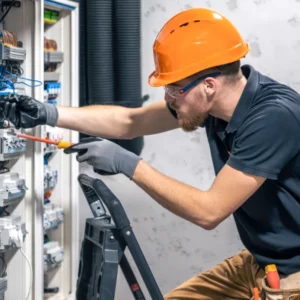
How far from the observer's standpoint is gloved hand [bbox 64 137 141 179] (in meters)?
2.04

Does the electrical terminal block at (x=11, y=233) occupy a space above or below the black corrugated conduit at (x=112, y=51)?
below

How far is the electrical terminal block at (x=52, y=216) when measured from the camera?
280cm

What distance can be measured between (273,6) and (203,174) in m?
0.86

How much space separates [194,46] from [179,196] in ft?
1.50

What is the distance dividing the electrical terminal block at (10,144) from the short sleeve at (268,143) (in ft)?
2.77

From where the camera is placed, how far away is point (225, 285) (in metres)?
2.28

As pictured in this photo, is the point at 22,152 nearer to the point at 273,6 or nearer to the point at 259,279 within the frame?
the point at 259,279

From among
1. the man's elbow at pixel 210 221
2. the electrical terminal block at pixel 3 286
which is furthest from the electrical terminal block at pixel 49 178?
the man's elbow at pixel 210 221

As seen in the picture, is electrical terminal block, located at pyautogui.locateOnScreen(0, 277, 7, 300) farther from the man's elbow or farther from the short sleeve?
the short sleeve

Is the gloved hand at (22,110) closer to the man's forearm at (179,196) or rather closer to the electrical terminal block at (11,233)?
the electrical terminal block at (11,233)

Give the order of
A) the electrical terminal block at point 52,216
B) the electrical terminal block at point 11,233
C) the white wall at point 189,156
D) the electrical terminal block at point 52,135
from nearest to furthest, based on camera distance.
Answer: the electrical terminal block at point 11,233 < the electrical terminal block at point 52,135 < the electrical terminal block at point 52,216 < the white wall at point 189,156

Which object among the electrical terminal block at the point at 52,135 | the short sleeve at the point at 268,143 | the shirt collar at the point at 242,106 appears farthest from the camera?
the electrical terminal block at the point at 52,135

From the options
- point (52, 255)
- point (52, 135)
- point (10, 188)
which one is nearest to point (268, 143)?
point (10, 188)

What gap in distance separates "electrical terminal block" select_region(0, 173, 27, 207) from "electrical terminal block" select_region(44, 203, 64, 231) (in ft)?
1.09
